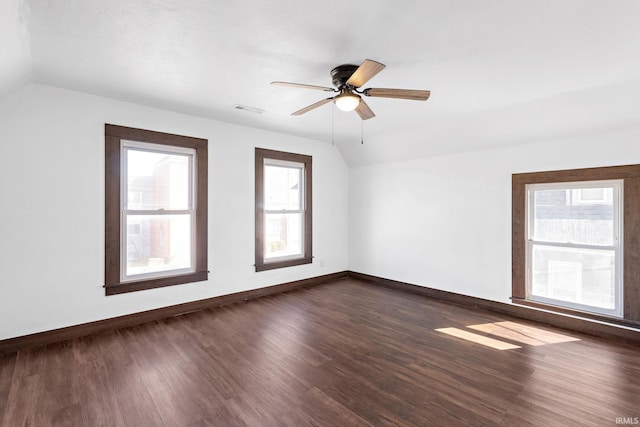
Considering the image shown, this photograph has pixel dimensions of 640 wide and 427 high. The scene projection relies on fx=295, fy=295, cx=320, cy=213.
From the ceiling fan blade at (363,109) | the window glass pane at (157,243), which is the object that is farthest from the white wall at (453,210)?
the window glass pane at (157,243)

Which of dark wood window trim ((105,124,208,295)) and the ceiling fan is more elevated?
the ceiling fan

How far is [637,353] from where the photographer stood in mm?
2852

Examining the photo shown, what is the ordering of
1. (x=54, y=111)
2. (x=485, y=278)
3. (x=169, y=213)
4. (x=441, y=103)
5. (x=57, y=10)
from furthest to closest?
(x=485, y=278) → (x=169, y=213) → (x=441, y=103) → (x=54, y=111) → (x=57, y=10)

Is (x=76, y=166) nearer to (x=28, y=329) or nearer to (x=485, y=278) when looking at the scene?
(x=28, y=329)

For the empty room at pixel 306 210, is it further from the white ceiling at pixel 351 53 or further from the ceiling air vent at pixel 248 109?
the ceiling air vent at pixel 248 109

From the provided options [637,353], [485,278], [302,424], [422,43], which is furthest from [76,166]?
[637,353]

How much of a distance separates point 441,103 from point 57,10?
3412 mm

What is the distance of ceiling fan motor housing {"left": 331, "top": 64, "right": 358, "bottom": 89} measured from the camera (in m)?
2.48

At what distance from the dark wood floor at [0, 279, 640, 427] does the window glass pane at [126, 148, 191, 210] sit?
151 cm

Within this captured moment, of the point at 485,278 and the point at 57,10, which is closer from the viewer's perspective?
the point at 57,10

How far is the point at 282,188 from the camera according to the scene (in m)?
5.17

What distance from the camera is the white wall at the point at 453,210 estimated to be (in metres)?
3.59

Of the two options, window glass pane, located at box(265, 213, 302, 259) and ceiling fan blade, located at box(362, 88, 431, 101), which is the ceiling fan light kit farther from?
window glass pane, located at box(265, 213, 302, 259)

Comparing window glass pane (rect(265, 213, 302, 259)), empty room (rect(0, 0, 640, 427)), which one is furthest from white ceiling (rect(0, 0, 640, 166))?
window glass pane (rect(265, 213, 302, 259))
